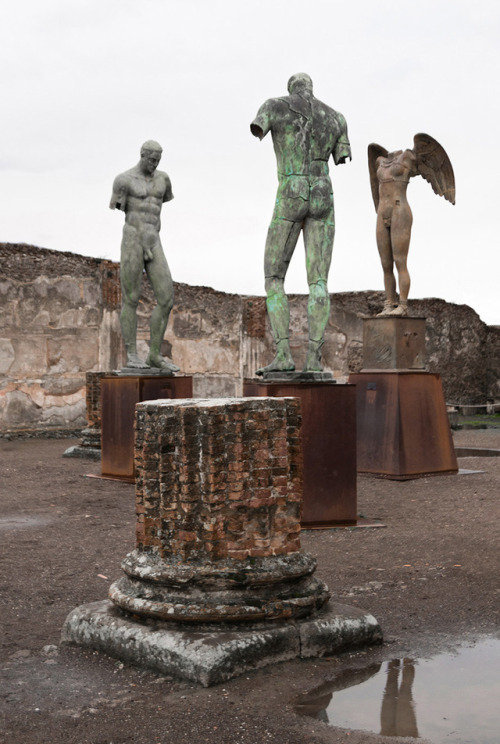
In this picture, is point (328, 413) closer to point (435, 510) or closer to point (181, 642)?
point (435, 510)

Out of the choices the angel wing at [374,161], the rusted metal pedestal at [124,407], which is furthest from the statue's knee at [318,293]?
the angel wing at [374,161]

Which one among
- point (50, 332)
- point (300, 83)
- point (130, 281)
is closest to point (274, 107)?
point (300, 83)

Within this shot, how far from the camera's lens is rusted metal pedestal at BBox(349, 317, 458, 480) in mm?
8625

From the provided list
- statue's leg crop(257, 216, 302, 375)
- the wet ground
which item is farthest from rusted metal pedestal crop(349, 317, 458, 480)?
statue's leg crop(257, 216, 302, 375)

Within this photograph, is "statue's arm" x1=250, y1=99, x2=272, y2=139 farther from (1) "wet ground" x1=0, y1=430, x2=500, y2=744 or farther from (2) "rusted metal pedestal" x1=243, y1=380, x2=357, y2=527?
(1) "wet ground" x1=0, y1=430, x2=500, y2=744

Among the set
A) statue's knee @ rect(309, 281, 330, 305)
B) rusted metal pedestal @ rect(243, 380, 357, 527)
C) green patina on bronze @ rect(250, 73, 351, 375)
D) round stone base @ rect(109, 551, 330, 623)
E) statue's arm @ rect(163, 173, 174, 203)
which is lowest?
round stone base @ rect(109, 551, 330, 623)

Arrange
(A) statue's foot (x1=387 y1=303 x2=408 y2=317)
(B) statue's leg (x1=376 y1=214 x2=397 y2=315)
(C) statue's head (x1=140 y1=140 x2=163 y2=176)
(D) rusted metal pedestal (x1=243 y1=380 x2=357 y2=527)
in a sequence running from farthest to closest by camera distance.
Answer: (B) statue's leg (x1=376 y1=214 x2=397 y2=315) < (A) statue's foot (x1=387 y1=303 x2=408 y2=317) < (C) statue's head (x1=140 y1=140 x2=163 y2=176) < (D) rusted metal pedestal (x1=243 y1=380 x2=357 y2=527)

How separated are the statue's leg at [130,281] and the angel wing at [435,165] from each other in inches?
125

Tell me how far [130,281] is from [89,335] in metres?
4.86

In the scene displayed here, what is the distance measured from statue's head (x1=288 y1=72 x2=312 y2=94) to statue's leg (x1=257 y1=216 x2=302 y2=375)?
943 mm

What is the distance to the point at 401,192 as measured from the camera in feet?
32.6

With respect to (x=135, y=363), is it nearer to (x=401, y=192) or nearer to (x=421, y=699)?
(x=401, y=192)

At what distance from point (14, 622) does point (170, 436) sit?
117 centimetres

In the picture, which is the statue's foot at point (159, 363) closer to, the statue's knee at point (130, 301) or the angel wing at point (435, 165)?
the statue's knee at point (130, 301)
